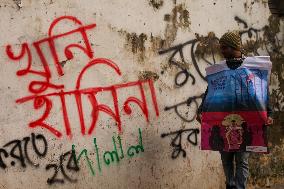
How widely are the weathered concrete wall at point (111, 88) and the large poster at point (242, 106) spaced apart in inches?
33.9

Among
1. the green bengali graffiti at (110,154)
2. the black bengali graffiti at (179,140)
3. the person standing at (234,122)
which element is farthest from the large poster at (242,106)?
the green bengali graffiti at (110,154)

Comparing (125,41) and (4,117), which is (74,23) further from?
(4,117)

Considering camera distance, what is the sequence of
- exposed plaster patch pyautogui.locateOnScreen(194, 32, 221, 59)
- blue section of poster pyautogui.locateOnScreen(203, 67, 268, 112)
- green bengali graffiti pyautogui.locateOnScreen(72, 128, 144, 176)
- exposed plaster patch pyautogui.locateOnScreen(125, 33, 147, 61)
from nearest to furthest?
blue section of poster pyautogui.locateOnScreen(203, 67, 268, 112)
green bengali graffiti pyautogui.locateOnScreen(72, 128, 144, 176)
exposed plaster patch pyautogui.locateOnScreen(125, 33, 147, 61)
exposed plaster patch pyautogui.locateOnScreen(194, 32, 221, 59)

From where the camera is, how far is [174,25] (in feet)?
18.7

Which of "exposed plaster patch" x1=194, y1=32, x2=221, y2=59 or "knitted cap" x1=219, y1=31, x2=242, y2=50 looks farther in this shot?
"exposed plaster patch" x1=194, y1=32, x2=221, y2=59

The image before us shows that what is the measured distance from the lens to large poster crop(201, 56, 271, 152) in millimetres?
4809

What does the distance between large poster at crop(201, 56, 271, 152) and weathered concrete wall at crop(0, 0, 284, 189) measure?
2.82ft

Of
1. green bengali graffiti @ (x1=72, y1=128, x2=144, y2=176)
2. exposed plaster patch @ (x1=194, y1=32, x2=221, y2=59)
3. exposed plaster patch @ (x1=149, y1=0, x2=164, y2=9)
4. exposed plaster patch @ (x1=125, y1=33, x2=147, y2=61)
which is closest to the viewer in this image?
green bengali graffiti @ (x1=72, y1=128, x2=144, y2=176)

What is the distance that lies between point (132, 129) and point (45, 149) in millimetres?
979

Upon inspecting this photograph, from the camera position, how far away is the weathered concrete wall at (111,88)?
4832 millimetres

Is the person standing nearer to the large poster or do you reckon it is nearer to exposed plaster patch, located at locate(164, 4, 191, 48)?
the large poster

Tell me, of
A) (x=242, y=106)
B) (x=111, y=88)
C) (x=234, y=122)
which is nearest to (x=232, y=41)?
(x=242, y=106)

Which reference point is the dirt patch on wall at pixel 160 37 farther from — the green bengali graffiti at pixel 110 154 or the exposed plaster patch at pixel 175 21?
the green bengali graffiti at pixel 110 154

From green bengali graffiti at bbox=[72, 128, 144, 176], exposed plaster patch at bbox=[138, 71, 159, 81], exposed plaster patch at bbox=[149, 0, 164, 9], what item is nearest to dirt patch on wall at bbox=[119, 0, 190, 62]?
exposed plaster patch at bbox=[149, 0, 164, 9]
